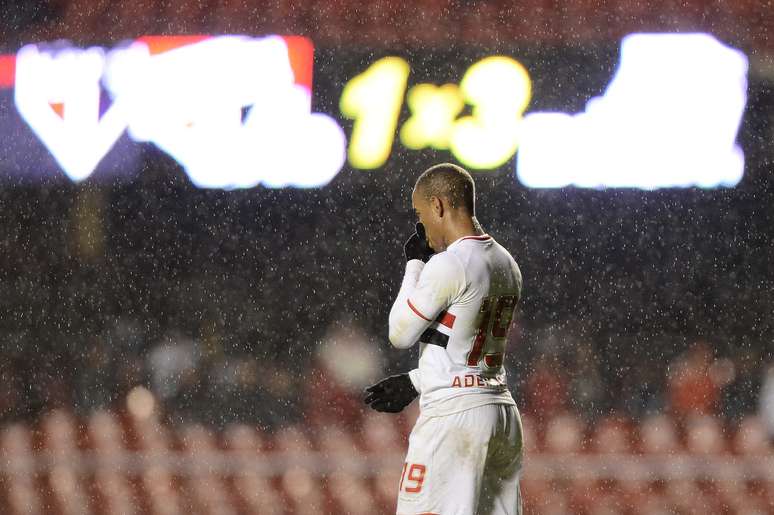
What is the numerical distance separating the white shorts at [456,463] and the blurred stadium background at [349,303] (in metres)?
4.11

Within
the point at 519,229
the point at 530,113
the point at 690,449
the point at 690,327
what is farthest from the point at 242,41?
the point at 690,327

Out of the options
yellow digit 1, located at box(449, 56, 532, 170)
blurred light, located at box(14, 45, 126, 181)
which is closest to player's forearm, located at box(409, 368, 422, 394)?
yellow digit 1, located at box(449, 56, 532, 170)

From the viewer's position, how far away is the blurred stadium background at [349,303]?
7629mm

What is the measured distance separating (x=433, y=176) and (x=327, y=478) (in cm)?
482

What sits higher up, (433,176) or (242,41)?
(242,41)

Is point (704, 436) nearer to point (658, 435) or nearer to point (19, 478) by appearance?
point (658, 435)

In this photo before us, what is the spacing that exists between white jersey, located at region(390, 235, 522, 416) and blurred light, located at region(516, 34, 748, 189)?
6.04m

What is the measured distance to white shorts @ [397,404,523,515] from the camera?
250 cm

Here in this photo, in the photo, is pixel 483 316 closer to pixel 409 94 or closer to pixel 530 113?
pixel 530 113

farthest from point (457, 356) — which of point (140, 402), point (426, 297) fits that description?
point (140, 402)

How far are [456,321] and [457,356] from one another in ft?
0.29

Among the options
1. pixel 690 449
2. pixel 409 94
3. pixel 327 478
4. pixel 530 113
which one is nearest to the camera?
pixel 327 478

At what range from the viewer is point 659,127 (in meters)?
8.48

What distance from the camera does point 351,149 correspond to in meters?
9.30
